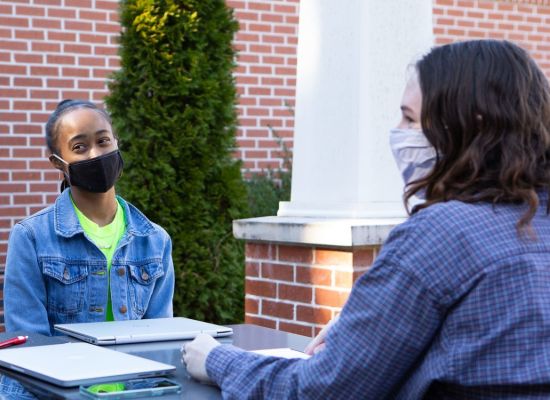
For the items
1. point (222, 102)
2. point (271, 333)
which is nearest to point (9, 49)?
point (222, 102)

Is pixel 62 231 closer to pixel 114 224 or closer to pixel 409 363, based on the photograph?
pixel 114 224

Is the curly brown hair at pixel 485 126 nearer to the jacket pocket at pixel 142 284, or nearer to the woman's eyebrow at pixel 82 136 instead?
the jacket pocket at pixel 142 284

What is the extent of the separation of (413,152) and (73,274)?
4.55 ft

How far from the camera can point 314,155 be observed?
4469mm

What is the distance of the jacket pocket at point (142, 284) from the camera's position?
3.14 metres

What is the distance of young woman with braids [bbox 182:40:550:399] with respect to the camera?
1738 mm

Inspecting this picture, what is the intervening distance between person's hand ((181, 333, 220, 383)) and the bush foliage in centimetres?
331

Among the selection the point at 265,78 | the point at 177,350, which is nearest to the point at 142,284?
the point at 177,350

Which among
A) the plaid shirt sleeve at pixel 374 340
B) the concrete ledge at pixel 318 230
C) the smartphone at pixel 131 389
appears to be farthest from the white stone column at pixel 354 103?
→ the plaid shirt sleeve at pixel 374 340

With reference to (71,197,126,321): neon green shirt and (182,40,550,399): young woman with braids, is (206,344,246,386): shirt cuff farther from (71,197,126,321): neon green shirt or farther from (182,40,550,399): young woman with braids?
(71,197,126,321): neon green shirt

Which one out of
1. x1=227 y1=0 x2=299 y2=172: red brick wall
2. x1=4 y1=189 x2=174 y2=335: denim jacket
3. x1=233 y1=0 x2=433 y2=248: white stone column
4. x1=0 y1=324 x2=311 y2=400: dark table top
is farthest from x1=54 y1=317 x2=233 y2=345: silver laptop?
x1=227 y1=0 x2=299 y2=172: red brick wall

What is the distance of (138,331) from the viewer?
258cm

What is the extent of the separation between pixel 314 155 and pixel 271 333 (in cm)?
179

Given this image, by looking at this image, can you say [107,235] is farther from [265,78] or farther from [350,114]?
[265,78]
